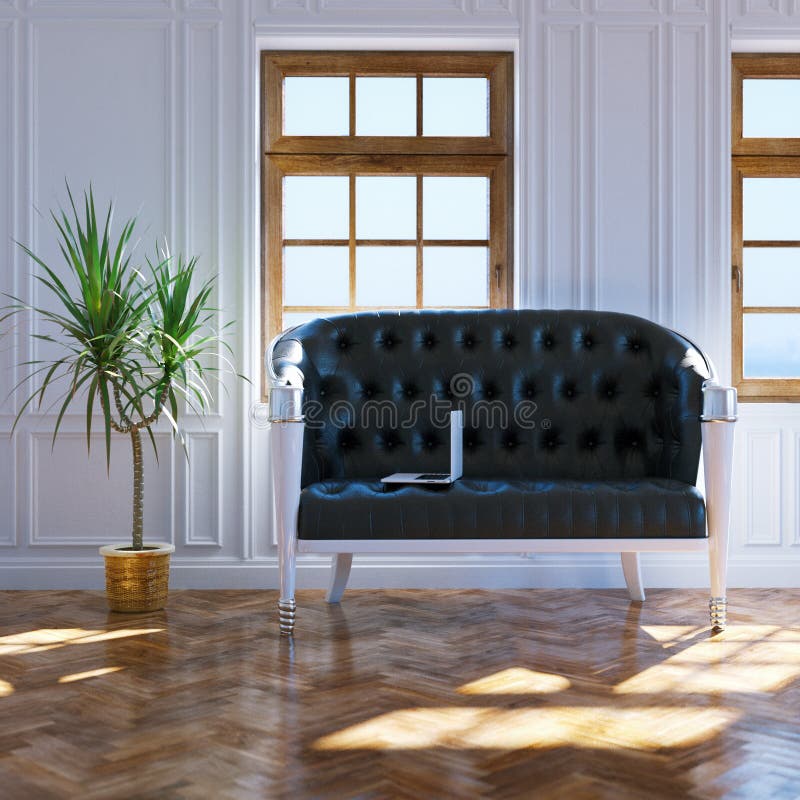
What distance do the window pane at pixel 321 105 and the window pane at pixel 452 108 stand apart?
315 millimetres

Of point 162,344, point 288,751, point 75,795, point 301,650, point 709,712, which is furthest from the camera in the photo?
point 162,344

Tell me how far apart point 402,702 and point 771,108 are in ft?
9.36

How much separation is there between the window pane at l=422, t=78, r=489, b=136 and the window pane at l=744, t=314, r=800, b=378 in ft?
4.28

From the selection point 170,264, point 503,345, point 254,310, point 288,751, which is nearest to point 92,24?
point 170,264

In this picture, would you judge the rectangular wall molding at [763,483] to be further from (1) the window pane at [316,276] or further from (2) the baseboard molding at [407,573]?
(1) the window pane at [316,276]

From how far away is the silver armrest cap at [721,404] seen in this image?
257 cm

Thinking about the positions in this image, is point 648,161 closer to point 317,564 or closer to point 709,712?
point 317,564

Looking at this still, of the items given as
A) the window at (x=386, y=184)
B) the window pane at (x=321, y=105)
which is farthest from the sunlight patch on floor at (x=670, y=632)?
the window pane at (x=321, y=105)

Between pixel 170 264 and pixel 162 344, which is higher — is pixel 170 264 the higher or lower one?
the higher one

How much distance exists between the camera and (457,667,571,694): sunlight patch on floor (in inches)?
80.4

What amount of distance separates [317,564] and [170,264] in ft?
4.07

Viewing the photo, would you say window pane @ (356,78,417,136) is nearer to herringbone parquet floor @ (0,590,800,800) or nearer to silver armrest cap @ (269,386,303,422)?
silver armrest cap @ (269,386,303,422)

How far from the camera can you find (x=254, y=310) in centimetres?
341

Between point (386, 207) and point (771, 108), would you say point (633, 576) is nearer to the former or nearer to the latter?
point (386, 207)
